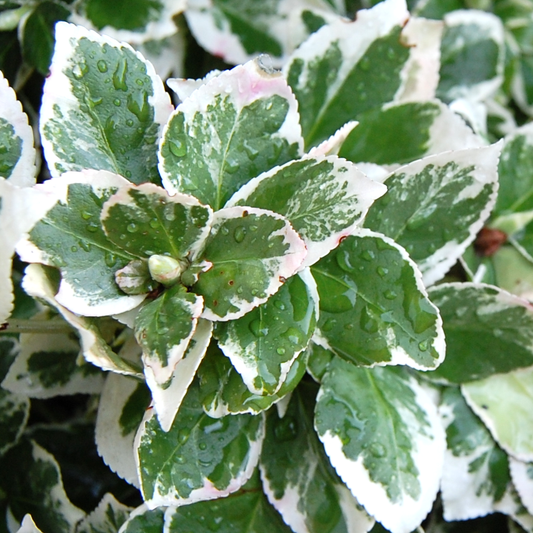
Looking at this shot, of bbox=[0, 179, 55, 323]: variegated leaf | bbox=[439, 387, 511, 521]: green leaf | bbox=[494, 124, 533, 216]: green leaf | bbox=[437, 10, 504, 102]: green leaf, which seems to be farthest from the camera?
bbox=[437, 10, 504, 102]: green leaf

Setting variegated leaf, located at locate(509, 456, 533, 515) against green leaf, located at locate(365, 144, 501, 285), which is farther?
variegated leaf, located at locate(509, 456, 533, 515)

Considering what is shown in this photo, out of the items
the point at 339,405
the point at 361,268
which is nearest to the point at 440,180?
the point at 361,268

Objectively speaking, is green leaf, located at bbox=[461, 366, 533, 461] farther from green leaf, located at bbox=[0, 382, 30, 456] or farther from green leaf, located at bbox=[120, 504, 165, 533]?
green leaf, located at bbox=[0, 382, 30, 456]

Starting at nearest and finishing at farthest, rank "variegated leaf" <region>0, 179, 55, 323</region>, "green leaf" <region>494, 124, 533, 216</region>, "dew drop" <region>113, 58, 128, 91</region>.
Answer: "variegated leaf" <region>0, 179, 55, 323</region> → "dew drop" <region>113, 58, 128, 91</region> → "green leaf" <region>494, 124, 533, 216</region>

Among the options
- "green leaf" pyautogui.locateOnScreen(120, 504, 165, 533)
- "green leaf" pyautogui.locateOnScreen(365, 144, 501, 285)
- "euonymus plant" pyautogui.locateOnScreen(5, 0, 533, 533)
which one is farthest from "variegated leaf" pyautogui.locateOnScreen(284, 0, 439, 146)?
"green leaf" pyautogui.locateOnScreen(120, 504, 165, 533)

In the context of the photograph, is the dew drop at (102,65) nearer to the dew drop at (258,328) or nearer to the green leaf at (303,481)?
the dew drop at (258,328)

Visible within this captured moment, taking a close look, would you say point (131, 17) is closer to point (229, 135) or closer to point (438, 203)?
point (229, 135)

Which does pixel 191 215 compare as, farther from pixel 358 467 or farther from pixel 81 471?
pixel 81 471
